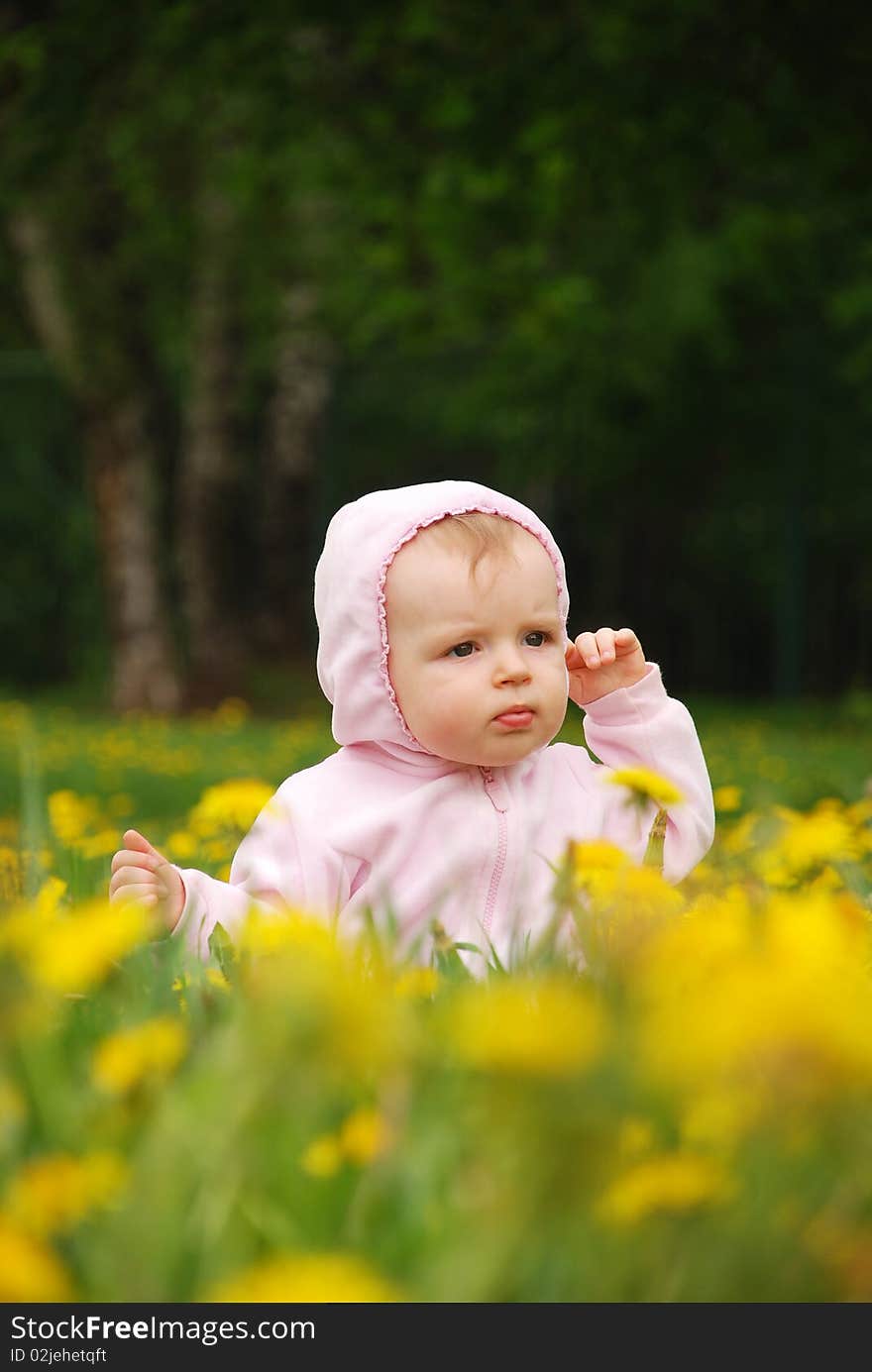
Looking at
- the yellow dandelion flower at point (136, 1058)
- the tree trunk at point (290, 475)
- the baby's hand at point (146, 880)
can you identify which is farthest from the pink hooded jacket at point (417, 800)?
the tree trunk at point (290, 475)

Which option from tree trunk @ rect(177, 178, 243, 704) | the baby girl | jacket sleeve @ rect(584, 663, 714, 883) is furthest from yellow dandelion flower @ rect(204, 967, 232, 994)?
tree trunk @ rect(177, 178, 243, 704)

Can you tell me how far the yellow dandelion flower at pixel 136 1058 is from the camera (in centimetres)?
110

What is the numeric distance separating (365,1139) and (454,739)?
4.54 feet

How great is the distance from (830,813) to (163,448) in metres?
11.0

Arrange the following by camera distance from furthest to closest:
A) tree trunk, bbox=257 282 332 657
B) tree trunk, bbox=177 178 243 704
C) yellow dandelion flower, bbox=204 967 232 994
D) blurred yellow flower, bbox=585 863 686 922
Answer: tree trunk, bbox=257 282 332 657
tree trunk, bbox=177 178 243 704
yellow dandelion flower, bbox=204 967 232 994
blurred yellow flower, bbox=585 863 686 922

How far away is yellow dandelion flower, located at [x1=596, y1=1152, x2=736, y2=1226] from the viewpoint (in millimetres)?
913

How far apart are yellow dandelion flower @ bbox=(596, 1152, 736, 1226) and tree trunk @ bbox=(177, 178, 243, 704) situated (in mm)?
12997

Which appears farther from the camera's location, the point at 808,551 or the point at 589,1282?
the point at 808,551

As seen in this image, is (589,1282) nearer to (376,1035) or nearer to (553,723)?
(376,1035)

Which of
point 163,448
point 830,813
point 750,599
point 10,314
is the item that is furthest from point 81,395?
point 830,813

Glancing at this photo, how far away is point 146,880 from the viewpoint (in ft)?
7.34

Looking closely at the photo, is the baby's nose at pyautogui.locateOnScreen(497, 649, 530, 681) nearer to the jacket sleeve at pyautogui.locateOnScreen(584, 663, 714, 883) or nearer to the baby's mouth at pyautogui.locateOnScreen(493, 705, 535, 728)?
the baby's mouth at pyautogui.locateOnScreen(493, 705, 535, 728)

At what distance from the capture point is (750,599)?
14.7m

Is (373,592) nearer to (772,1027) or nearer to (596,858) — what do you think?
(596,858)
